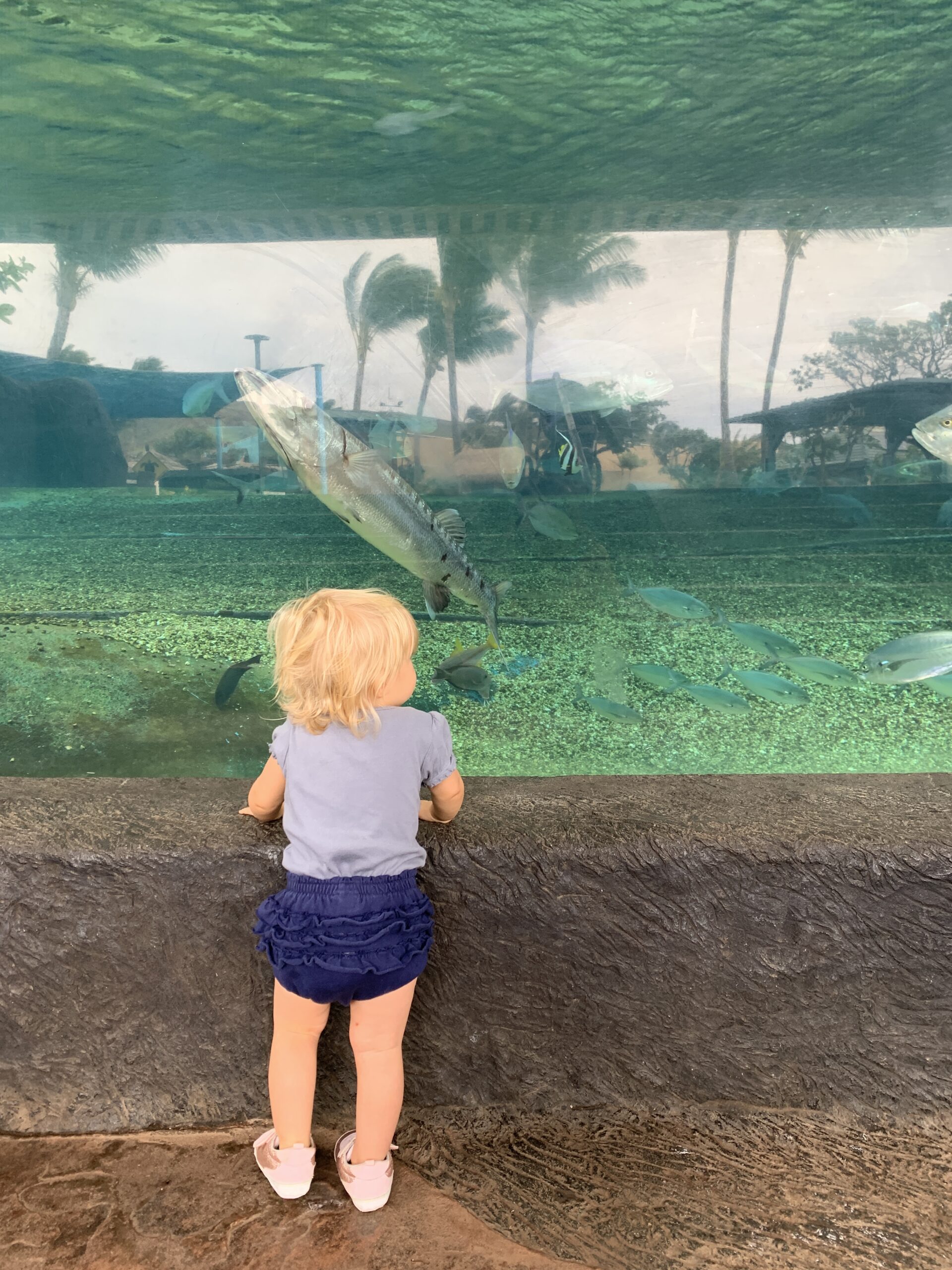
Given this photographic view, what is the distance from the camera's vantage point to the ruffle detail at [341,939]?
139cm

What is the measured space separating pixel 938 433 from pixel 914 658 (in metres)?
1.10

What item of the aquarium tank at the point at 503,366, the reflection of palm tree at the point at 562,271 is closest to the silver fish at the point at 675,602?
the aquarium tank at the point at 503,366

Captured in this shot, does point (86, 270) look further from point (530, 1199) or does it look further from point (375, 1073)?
point (530, 1199)

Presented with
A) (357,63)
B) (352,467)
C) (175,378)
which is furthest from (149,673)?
(357,63)

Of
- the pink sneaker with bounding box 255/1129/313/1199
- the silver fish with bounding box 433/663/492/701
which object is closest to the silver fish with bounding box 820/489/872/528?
the silver fish with bounding box 433/663/492/701

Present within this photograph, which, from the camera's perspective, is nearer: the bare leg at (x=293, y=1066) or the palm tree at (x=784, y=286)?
the bare leg at (x=293, y=1066)

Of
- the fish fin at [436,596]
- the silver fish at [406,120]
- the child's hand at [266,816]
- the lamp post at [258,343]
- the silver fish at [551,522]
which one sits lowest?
the child's hand at [266,816]

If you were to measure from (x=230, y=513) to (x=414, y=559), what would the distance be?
111cm

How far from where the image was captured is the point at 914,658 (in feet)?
8.81

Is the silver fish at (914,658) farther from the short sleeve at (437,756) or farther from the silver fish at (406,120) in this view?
the silver fish at (406,120)

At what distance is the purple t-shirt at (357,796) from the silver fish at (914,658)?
2022mm

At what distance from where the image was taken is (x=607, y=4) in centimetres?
324

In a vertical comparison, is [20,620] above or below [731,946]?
above

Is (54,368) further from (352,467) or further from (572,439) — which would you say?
(572,439)
